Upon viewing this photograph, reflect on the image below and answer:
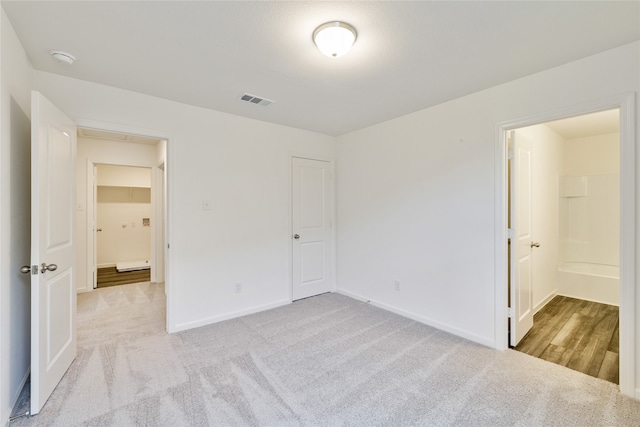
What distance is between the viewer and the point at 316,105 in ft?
9.96

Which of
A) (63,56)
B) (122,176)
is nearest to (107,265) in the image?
(122,176)

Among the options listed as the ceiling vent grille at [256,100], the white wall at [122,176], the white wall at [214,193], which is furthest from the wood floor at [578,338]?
Answer: the white wall at [122,176]

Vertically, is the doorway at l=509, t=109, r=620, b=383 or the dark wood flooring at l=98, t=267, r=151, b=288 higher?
the doorway at l=509, t=109, r=620, b=383

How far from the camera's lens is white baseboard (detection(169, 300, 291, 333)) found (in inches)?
117

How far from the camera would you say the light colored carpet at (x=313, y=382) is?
1.73m

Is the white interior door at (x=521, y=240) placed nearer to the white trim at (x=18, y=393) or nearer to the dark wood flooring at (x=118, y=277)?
the white trim at (x=18, y=393)

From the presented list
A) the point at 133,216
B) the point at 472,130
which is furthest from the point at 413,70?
the point at 133,216

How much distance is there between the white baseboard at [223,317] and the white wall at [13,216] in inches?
44.4

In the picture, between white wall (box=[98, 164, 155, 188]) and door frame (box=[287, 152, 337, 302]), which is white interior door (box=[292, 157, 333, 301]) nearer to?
door frame (box=[287, 152, 337, 302])

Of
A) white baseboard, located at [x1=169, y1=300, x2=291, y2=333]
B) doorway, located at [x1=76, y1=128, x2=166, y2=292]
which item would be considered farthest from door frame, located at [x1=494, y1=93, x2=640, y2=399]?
doorway, located at [x1=76, y1=128, x2=166, y2=292]

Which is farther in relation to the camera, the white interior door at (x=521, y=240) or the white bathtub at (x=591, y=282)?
the white bathtub at (x=591, y=282)

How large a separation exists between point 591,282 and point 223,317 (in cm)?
489

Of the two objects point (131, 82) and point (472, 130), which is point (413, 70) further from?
point (131, 82)

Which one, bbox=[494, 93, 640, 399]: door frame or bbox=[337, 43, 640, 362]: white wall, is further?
bbox=[337, 43, 640, 362]: white wall
